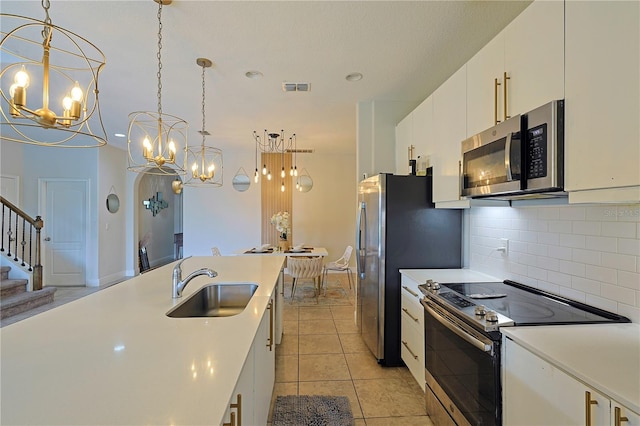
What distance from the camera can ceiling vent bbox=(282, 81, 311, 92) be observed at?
312 centimetres

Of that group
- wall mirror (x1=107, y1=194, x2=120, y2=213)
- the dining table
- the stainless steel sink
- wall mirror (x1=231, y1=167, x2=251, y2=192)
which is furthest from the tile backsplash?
wall mirror (x1=107, y1=194, x2=120, y2=213)

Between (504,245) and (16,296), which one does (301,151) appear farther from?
(16,296)

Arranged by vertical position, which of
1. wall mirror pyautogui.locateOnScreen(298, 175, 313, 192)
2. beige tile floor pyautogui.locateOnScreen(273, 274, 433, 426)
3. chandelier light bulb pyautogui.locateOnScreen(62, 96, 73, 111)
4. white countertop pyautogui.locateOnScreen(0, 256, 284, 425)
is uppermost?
wall mirror pyautogui.locateOnScreen(298, 175, 313, 192)

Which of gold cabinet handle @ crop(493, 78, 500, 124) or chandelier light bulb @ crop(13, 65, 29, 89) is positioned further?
gold cabinet handle @ crop(493, 78, 500, 124)

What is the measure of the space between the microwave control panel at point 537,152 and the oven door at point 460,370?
78 cm

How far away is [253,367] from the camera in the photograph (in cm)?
134

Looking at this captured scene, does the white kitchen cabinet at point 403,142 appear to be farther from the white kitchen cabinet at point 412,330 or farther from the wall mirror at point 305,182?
the wall mirror at point 305,182

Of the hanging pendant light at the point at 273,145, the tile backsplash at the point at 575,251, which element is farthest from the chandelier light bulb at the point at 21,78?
the hanging pendant light at the point at 273,145

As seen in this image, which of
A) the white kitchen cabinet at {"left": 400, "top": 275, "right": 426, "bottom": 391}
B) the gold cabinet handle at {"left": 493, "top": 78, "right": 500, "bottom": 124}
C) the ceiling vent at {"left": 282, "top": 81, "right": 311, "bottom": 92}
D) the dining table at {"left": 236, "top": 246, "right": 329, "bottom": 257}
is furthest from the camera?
the dining table at {"left": 236, "top": 246, "right": 329, "bottom": 257}

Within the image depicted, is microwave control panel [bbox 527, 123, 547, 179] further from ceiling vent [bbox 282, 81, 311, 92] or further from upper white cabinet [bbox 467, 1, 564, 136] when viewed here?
ceiling vent [bbox 282, 81, 311, 92]

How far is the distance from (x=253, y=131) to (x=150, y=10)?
9.96 ft

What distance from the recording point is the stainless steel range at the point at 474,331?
1369mm

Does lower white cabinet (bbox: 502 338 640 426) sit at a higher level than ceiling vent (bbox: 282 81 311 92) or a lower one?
lower

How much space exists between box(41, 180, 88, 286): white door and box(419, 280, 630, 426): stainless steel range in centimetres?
643
